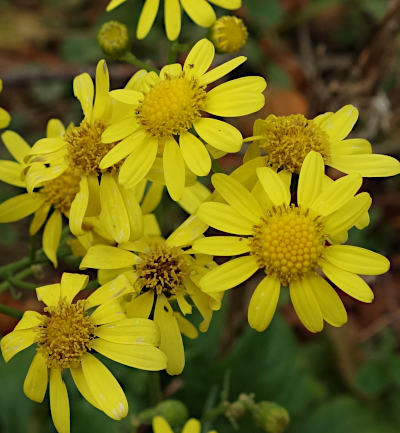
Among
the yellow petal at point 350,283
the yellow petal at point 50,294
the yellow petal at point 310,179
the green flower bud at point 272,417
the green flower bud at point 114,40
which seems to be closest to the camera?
the yellow petal at point 350,283

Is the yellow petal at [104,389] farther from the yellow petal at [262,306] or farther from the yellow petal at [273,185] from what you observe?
the yellow petal at [273,185]

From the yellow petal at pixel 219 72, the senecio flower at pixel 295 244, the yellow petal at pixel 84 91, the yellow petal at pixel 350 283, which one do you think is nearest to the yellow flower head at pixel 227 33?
the yellow petal at pixel 219 72

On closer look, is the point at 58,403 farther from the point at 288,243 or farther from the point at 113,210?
the point at 288,243

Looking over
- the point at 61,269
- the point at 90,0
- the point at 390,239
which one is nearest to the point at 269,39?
the point at 90,0

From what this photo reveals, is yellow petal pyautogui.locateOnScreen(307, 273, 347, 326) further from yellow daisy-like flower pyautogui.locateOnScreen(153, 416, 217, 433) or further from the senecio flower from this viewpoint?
yellow daisy-like flower pyautogui.locateOnScreen(153, 416, 217, 433)

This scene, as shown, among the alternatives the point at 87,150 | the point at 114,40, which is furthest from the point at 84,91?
the point at 114,40

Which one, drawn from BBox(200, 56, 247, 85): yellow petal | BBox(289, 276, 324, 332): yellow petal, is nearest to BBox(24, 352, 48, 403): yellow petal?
BBox(289, 276, 324, 332): yellow petal
